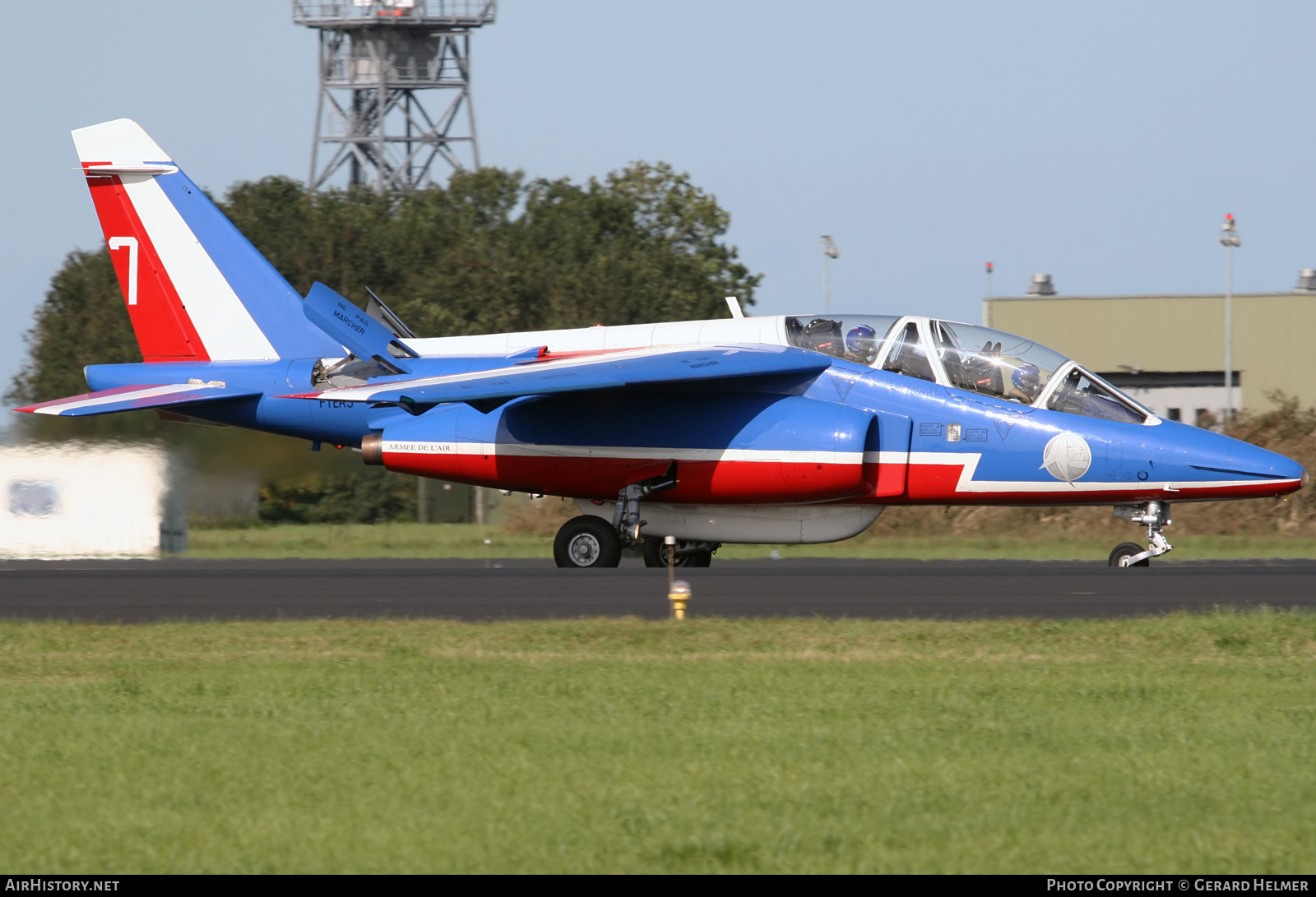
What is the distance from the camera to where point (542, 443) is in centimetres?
1675

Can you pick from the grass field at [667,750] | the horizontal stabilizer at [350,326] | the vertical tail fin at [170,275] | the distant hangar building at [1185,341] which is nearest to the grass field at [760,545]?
the vertical tail fin at [170,275]

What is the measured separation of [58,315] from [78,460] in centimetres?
2001

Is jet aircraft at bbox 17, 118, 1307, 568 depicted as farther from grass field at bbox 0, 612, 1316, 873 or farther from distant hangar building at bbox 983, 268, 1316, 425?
distant hangar building at bbox 983, 268, 1316, 425

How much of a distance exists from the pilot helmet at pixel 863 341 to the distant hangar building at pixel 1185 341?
81.7 feet

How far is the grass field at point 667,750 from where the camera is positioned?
5.11 meters

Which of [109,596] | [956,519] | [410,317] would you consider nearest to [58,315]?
[410,317]

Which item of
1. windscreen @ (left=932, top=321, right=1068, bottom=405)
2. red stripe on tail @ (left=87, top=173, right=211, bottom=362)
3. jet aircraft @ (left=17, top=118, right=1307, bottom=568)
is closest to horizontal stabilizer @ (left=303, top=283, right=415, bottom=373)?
jet aircraft @ (left=17, top=118, right=1307, bottom=568)

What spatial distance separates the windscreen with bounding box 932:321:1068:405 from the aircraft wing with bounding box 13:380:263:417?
26.6 feet

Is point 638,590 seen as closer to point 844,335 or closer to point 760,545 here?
point 844,335

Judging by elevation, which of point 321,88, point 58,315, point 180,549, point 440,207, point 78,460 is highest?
point 321,88

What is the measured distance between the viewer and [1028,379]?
1584 centimetres

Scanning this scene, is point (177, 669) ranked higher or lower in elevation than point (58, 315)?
lower

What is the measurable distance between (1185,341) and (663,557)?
89.2 feet
